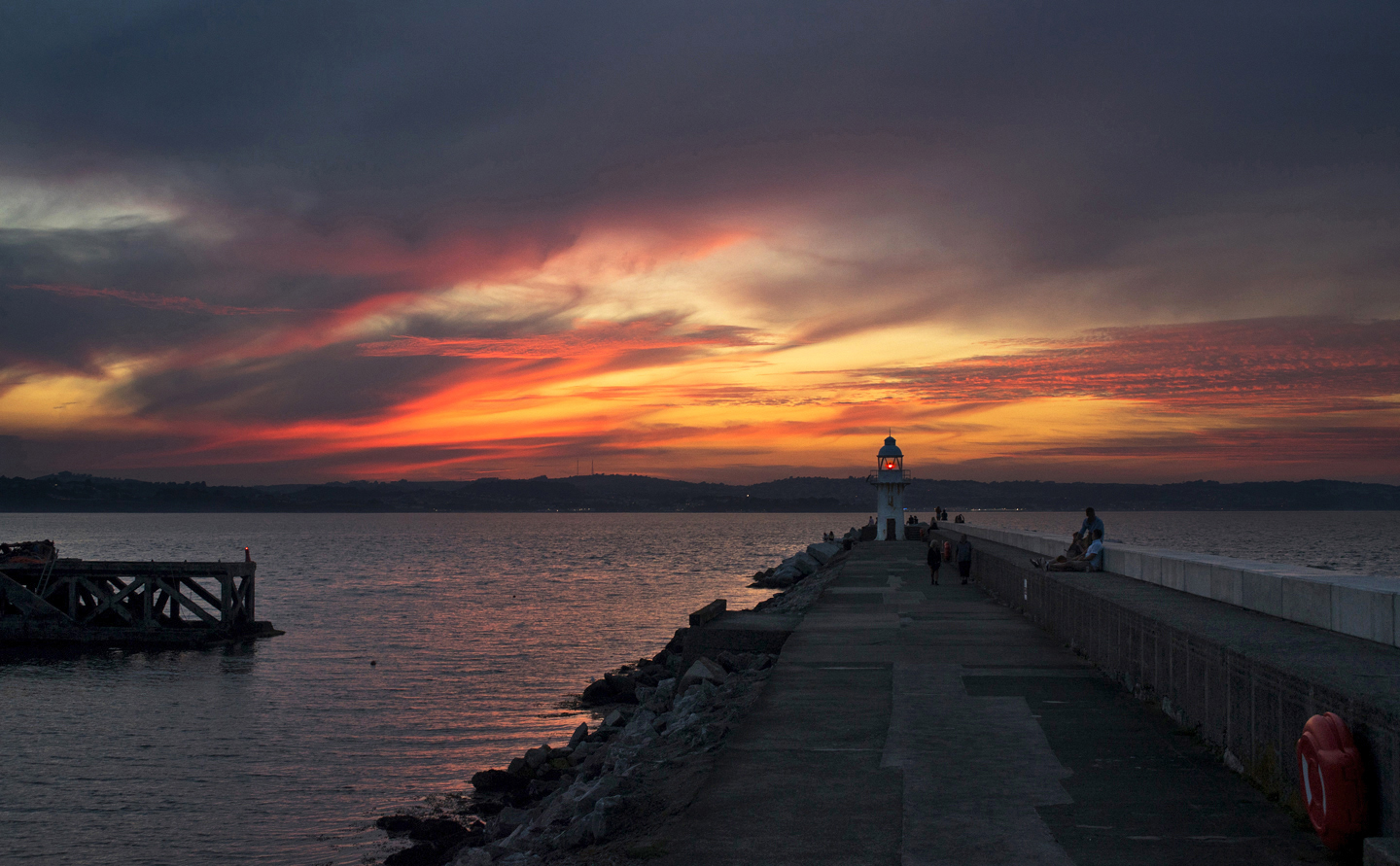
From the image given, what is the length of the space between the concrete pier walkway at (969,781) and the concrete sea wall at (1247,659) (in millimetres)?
250

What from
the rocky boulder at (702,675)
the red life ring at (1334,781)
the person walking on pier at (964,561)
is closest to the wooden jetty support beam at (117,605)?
the person walking on pier at (964,561)

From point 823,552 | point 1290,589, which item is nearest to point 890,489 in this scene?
point 823,552

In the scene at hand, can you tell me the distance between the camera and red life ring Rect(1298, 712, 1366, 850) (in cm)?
472

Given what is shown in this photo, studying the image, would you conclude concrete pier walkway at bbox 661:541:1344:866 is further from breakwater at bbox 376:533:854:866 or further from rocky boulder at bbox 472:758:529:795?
rocky boulder at bbox 472:758:529:795

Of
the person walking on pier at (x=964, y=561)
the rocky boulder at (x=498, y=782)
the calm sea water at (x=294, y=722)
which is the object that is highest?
the person walking on pier at (x=964, y=561)

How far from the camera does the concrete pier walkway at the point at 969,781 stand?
548 cm

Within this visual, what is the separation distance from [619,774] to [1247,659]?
5.97 m

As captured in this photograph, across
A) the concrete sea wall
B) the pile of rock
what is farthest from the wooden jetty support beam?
the concrete sea wall

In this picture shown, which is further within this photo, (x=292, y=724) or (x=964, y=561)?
(x=964, y=561)

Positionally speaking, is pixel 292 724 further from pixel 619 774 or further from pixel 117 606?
pixel 117 606

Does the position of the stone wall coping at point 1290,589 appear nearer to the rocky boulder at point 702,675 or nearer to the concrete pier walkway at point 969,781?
the concrete pier walkway at point 969,781

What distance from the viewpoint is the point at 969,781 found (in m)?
6.75

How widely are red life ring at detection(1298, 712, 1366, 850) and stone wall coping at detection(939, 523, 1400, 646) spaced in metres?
2.36

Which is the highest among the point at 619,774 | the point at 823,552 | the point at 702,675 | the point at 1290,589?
the point at 1290,589
